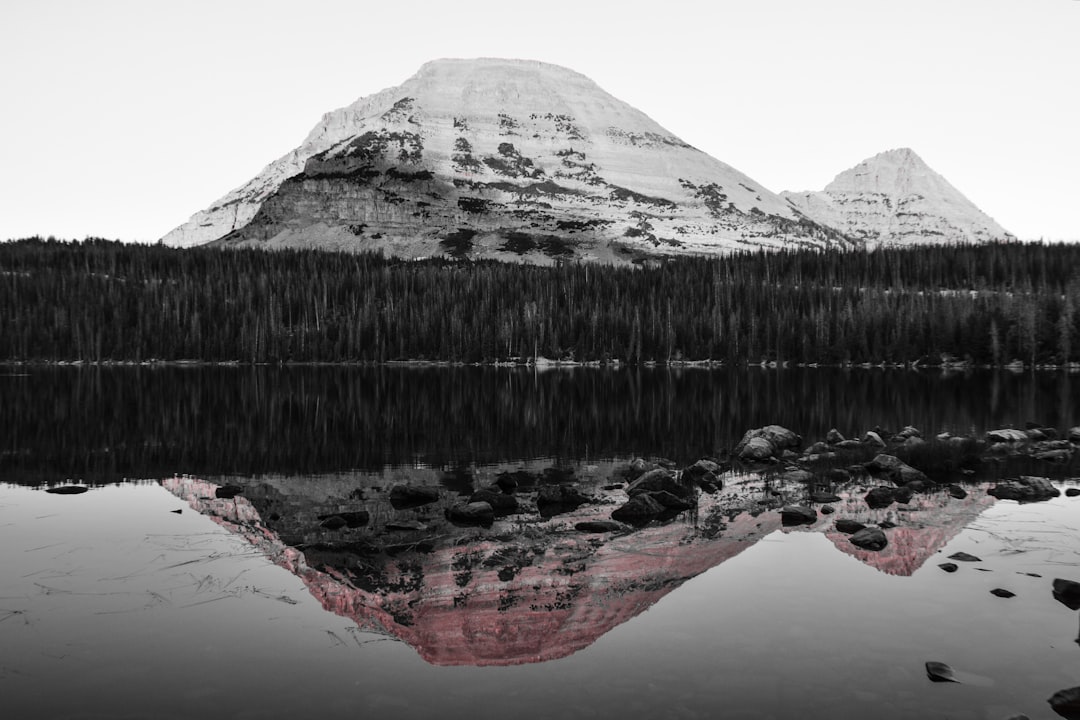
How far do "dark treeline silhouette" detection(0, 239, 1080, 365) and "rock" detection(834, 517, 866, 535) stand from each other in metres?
130

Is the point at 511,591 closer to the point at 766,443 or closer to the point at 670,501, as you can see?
the point at 670,501

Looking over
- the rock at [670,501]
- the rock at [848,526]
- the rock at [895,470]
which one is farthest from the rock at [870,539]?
the rock at [895,470]

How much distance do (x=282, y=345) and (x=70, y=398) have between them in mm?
97816

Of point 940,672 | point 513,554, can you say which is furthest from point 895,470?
point 940,672

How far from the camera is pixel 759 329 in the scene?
151 metres

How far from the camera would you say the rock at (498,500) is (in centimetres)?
2309

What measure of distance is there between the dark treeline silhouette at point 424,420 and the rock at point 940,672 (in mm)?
22348

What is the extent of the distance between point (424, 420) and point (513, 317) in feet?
373

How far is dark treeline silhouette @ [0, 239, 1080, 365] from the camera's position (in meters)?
140

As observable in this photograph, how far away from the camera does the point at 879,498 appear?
23359mm

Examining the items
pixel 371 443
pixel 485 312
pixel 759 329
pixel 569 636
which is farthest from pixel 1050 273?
pixel 569 636

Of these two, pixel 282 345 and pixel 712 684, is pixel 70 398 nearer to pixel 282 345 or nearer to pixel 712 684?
pixel 712 684

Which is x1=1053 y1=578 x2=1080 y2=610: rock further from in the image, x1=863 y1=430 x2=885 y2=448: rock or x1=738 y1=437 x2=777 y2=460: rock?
x1=863 y1=430 x2=885 y2=448: rock

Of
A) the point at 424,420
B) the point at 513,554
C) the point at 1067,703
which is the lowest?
the point at 424,420
